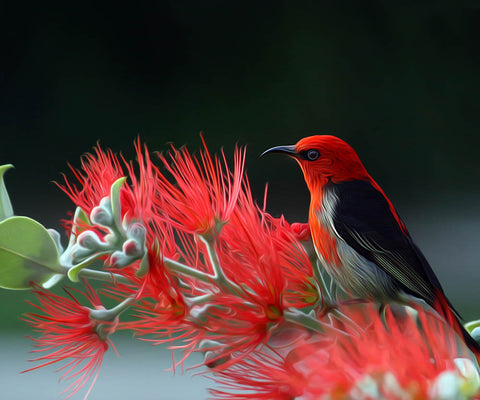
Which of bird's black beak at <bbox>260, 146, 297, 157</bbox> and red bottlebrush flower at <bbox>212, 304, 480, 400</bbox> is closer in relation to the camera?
red bottlebrush flower at <bbox>212, 304, 480, 400</bbox>

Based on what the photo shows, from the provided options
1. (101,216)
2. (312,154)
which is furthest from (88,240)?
(312,154)

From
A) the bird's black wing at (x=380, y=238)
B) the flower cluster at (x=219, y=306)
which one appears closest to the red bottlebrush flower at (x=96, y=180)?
the flower cluster at (x=219, y=306)

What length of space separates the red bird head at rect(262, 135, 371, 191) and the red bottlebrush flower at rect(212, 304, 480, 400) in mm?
70

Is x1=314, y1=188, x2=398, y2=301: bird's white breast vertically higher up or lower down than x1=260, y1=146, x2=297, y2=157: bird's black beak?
lower down

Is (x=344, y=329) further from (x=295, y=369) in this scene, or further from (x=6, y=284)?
(x=6, y=284)

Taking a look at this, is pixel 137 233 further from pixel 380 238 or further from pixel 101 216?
pixel 380 238

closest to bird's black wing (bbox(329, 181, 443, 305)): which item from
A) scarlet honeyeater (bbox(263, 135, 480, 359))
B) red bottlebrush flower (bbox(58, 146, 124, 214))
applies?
scarlet honeyeater (bbox(263, 135, 480, 359))

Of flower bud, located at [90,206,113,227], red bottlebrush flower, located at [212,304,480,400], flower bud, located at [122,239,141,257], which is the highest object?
flower bud, located at [90,206,113,227]

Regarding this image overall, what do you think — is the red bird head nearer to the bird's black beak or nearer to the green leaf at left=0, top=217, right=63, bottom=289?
the bird's black beak

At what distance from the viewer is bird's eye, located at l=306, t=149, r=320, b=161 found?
279 mm

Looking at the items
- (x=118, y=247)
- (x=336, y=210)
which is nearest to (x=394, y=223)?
(x=336, y=210)

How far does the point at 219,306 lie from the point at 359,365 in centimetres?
6

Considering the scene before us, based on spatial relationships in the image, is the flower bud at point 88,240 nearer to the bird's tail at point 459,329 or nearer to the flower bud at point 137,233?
the flower bud at point 137,233

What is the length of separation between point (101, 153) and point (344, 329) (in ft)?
0.42
